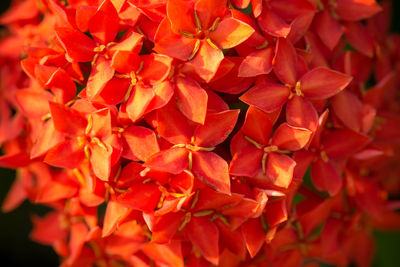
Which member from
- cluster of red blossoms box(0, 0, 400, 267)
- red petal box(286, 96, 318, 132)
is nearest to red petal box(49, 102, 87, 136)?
cluster of red blossoms box(0, 0, 400, 267)

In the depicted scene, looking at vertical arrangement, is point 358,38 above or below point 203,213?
above

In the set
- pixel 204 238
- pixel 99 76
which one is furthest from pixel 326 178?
pixel 99 76

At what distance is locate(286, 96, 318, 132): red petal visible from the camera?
0.56m

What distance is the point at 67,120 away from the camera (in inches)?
22.1

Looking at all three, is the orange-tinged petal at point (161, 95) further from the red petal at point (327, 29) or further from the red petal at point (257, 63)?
the red petal at point (327, 29)

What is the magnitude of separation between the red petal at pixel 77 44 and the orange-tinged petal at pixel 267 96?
157 millimetres

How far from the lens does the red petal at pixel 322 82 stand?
576 mm

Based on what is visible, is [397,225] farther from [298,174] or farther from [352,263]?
[298,174]

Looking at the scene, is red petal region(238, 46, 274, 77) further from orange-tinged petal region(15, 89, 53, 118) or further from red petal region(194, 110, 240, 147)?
orange-tinged petal region(15, 89, 53, 118)

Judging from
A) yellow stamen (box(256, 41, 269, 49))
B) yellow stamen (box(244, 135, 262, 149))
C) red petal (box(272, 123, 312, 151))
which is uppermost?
yellow stamen (box(256, 41, 269, 49))

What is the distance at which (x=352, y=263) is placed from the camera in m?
0.88

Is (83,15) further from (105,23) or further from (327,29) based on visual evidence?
(327,29)

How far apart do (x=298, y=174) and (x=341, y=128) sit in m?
0.08

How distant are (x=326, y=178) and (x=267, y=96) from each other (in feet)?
0.39
